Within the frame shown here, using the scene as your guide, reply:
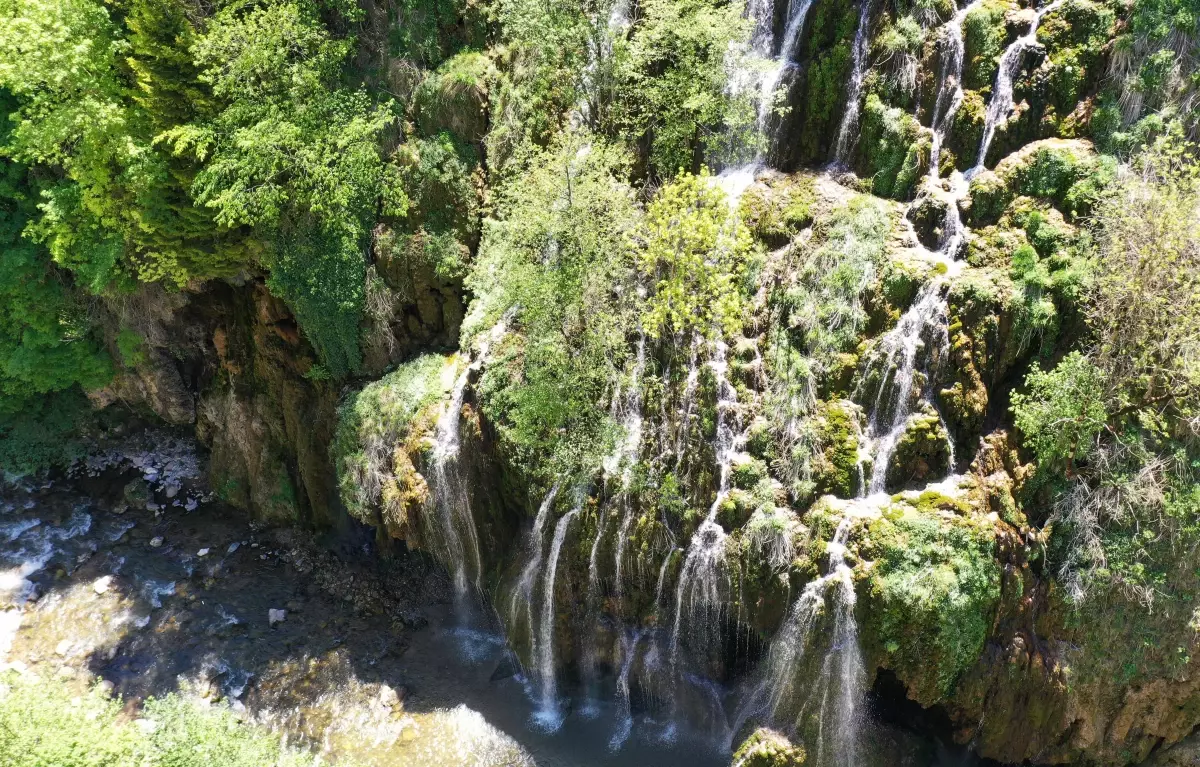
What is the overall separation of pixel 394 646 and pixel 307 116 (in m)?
14.3

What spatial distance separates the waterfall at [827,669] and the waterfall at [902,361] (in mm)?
1649

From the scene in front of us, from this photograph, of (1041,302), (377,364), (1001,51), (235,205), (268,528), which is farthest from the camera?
(268,528)

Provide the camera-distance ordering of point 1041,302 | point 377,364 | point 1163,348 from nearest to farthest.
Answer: point 1163,348, point 1041,302, point 377,364

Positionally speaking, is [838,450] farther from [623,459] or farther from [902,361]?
[623,459]

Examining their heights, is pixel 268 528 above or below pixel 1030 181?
below

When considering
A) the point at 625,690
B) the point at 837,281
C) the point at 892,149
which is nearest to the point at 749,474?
the point at 837,281

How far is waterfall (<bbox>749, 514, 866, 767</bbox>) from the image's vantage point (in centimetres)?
1414

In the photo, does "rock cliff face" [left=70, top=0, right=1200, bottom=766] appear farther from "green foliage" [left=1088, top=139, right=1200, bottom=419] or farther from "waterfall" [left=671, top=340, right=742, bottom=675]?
"green foliage" [left=1088, top=139, right=1200, bottom=419]

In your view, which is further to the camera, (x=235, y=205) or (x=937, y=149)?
(x=235, y=205)

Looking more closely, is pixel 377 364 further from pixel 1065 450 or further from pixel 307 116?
pixel 1065 450

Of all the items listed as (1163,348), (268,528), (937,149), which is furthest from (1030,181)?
(268,528)

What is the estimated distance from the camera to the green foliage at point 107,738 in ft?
41.3

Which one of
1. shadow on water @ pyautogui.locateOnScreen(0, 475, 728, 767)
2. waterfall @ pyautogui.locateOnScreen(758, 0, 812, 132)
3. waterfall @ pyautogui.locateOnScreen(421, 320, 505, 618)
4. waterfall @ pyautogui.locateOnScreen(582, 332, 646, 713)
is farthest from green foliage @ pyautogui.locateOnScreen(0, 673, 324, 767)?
waterfall @ pyautogui.locateOnScreen(758, 0, 812, 132)

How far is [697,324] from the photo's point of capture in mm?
16203
